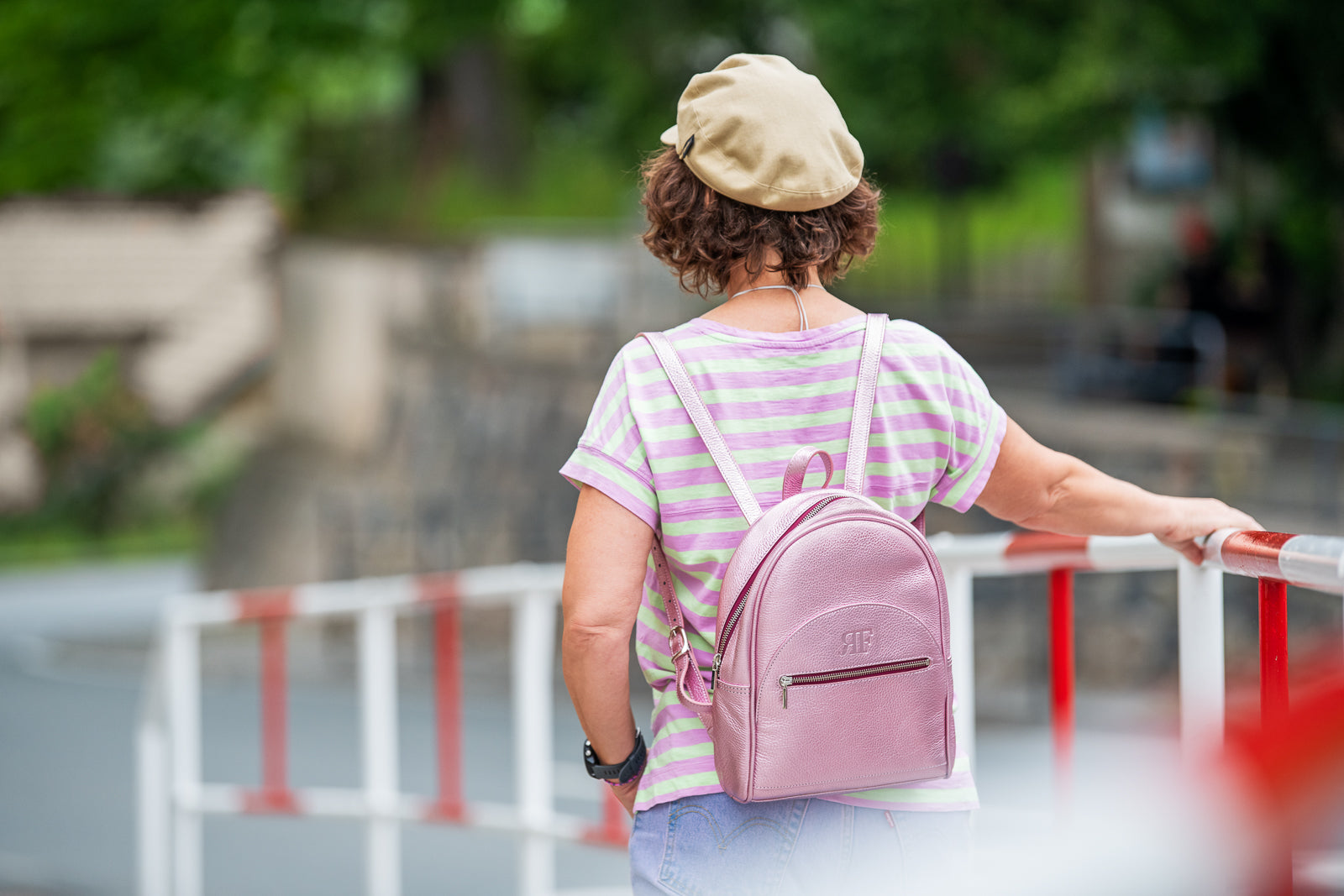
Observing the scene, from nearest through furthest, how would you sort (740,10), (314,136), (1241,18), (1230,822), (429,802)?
(1230,822) → (429,802) → (1241,18) → (740,10) → (314,136)

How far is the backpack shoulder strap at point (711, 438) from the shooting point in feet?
5.55

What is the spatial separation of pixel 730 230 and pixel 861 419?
266mm

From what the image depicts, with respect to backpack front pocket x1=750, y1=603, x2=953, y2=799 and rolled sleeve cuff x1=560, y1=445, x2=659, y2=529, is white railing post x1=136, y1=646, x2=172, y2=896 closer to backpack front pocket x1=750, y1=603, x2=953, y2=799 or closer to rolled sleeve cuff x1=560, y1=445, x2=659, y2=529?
rolled sleeve cuff x1=560, y1=445, x2=659, y2=529

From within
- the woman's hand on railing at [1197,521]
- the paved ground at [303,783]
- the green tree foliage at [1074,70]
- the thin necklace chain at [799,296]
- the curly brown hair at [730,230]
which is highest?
the green tree foliage at [1074,70]

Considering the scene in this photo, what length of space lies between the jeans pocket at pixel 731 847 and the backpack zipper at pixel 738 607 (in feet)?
0.51

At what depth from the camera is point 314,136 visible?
990 inches

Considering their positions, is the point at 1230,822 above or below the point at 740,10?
below

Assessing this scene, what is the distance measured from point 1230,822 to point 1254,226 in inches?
666

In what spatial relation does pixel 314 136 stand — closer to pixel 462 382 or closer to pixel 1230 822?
pixel 462 382

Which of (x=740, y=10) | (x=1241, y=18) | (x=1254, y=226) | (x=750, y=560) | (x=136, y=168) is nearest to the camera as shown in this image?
Answer: (x=750, y=560)

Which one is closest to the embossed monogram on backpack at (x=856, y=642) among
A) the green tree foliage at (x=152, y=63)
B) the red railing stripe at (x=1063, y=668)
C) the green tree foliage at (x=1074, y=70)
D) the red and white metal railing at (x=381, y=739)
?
the red railing stripe at (x=1063, y=668)

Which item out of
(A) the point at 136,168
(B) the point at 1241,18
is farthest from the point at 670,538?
(A) the point at 136,168

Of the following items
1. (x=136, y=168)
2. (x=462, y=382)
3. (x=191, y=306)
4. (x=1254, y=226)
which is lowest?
(x=462, y=382)

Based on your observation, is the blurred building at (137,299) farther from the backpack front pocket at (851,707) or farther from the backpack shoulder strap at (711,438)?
the backpack front pocket at (851,707)
